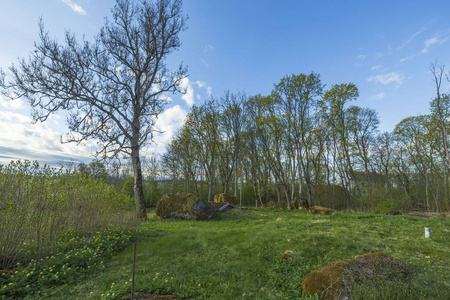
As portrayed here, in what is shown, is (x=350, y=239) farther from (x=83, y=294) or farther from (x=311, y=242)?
(x=83, y=294)

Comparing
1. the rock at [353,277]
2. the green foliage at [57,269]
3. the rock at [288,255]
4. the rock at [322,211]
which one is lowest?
the rock at [322,211]

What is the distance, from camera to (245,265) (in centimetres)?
448

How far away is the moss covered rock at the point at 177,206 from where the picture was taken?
1355 centimetres

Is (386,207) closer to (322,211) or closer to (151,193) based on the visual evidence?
(322,211)

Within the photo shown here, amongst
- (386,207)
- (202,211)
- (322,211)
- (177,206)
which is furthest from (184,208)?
(386,207)

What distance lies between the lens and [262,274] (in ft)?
13.5

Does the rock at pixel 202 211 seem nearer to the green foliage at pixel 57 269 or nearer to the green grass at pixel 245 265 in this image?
the green grass at pixel 245 265

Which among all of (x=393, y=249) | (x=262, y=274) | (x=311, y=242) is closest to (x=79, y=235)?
(x=262, y=274)

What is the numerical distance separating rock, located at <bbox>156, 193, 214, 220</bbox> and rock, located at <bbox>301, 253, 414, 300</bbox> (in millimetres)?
10674

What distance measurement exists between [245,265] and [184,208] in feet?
32.3

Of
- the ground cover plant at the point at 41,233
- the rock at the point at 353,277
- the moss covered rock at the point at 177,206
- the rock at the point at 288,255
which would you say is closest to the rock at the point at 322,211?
the moss covered rock at the point at 177,206

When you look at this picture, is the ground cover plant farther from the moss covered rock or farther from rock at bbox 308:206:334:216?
rock at bbox 308:206:334:216

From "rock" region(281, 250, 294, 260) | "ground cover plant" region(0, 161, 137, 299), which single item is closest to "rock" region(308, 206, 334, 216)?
"rock" region(281, 250, 294, 260)

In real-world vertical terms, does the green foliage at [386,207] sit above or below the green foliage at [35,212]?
below
